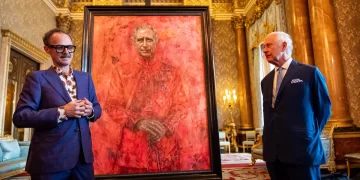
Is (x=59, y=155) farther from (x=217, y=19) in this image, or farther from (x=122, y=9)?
(x=217, y=19)

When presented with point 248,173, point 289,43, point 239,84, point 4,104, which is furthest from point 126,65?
point 239,84

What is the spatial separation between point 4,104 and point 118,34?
16.9ft

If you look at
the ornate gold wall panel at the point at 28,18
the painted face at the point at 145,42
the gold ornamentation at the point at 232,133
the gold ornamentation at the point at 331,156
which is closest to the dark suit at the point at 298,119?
the painted face at the point at 145,42

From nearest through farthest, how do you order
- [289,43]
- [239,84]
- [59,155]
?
[59,155], [289,43], [239,84]

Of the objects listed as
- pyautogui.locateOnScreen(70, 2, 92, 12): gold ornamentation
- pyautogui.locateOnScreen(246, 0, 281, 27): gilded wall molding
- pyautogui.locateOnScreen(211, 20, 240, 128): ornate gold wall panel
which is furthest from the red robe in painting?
pyautogui.locateOnScreen(70, 2, 92, 12): gold ornamentation

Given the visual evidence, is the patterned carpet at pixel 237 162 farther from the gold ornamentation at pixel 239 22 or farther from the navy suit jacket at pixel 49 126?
the gold ornamentation at pixel 239 22

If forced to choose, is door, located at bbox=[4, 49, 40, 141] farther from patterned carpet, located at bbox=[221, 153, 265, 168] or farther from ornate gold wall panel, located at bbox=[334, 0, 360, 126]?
ornate gold wall panel, located at bbox=[334, 0, 360, 126]

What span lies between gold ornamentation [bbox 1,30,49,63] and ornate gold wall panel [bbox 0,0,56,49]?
167 mm

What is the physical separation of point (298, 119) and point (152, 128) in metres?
1.15

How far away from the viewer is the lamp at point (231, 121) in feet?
27.9

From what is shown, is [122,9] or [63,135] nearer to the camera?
[63,135]

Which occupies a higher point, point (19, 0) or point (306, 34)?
point (19, 0)

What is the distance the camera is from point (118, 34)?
89.3 inches

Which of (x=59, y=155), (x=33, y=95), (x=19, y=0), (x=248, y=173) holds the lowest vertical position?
(x=248, y=173)
